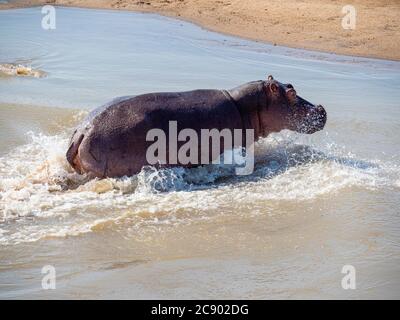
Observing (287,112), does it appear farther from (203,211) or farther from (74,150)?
(74,150)

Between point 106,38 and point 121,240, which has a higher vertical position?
point 106,38

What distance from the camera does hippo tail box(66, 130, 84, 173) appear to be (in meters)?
6.11

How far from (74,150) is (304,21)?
12346mm

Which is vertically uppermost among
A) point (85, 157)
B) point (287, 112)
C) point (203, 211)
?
point (287, 112)

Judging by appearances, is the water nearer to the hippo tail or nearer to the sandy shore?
the hippo tail

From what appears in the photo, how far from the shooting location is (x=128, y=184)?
612cm

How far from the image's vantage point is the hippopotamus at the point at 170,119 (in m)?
6.09

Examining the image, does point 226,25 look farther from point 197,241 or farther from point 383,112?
point 197,241

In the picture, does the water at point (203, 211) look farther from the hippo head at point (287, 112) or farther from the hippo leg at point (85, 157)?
the hippo head at point (287, 112)

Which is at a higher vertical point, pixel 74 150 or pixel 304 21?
pixel 304 21

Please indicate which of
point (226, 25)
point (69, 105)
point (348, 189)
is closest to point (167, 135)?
point (348, 189)

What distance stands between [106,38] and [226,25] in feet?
13.9

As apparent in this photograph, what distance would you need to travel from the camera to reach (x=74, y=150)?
6.11 metres

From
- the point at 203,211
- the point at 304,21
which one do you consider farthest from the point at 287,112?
the point at 304,21
